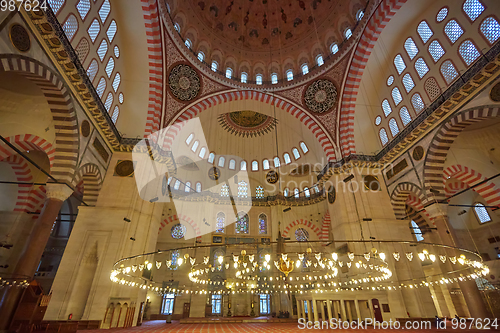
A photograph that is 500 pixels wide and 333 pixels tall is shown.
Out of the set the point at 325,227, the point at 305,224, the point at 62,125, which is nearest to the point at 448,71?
the point at 325,227

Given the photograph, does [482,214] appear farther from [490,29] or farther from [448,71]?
[490,29]

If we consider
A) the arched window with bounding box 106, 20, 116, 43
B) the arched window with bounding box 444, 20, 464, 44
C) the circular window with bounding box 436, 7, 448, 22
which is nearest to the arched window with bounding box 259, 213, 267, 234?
the arched window with bounding box 106, 20, 116, 43

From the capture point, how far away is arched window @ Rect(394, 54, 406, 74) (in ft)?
33.8

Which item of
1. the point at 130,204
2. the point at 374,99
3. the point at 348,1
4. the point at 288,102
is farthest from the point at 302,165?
Answer: the point at 130,204

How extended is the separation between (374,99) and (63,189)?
13.1m

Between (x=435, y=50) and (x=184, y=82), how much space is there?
10418mm

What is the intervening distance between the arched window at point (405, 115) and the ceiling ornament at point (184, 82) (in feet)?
30.9

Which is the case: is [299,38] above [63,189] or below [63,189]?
above

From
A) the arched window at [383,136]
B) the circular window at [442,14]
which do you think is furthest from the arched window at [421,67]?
the arched window at [383,136]

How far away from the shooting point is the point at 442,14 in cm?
863

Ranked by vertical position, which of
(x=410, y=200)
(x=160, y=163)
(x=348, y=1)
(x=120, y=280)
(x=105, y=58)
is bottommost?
(x=120, y=280)

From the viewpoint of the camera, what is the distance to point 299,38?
14258 millimetres

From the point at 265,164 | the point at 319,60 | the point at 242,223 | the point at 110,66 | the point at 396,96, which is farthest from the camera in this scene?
the point at 265,164

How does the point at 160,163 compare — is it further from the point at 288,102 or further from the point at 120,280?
the point at 288,102
